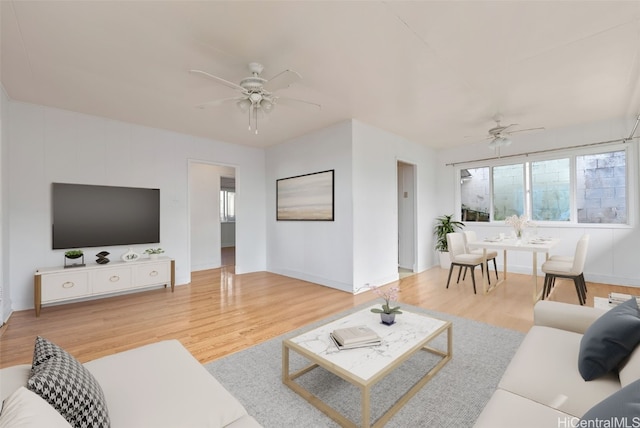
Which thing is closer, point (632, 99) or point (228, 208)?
point (632, 99)

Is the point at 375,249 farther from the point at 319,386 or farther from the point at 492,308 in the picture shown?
the point at 319,386

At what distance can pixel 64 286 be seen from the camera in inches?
138

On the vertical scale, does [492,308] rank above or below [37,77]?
below

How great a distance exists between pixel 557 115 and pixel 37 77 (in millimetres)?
6570

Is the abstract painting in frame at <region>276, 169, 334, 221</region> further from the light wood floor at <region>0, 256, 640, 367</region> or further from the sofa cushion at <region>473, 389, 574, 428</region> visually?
the sofa cushion at <region>473, 389, 574, 428</region>

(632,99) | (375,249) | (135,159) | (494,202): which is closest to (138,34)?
(135,159)

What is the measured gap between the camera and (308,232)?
5.02 meters

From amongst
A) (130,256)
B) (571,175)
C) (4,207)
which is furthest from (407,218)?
(4,207)

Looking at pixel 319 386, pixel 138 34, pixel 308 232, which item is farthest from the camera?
pixel 308 232

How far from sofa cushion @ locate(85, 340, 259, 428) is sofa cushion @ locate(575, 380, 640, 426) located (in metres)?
1.11

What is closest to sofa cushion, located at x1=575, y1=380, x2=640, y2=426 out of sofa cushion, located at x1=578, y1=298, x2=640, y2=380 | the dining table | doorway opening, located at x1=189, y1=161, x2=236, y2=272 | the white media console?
sofa cushion, located at x1=578, y1=298, x2=640, y2=380

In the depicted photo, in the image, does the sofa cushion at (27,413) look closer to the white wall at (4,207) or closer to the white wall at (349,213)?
the white wall at (4,207)

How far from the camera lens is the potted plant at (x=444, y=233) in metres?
5.96

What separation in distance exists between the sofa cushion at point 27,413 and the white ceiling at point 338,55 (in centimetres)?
226
